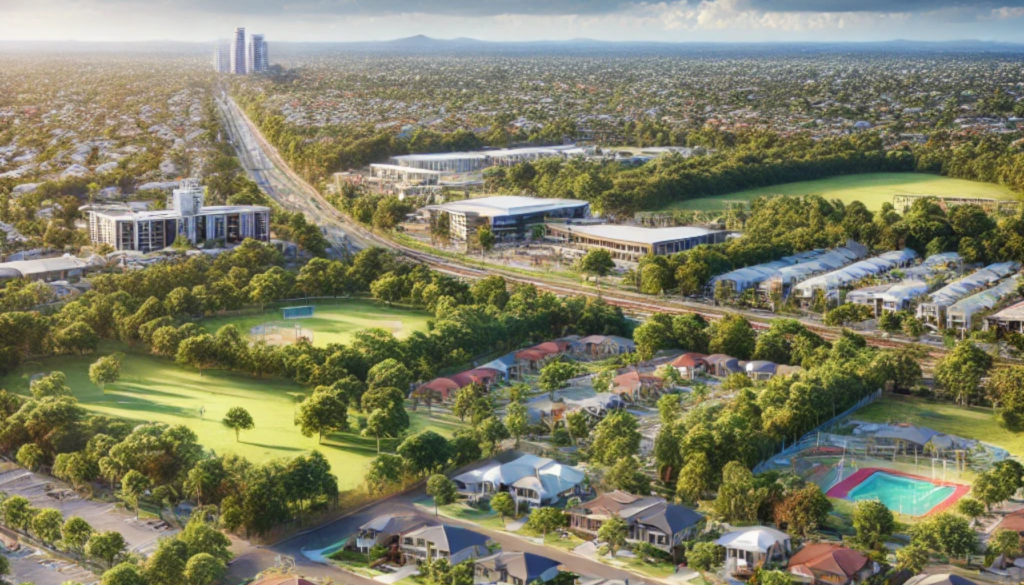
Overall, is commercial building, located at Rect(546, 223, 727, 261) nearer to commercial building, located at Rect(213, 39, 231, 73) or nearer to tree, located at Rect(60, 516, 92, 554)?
tree, located at Rect(60, 516, 92, 554)

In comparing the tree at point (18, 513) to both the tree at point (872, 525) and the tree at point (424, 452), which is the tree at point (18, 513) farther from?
the tree at point (872, 525)

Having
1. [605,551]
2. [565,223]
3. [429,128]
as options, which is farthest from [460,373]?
[429,128]

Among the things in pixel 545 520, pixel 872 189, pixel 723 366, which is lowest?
pixel 545 520

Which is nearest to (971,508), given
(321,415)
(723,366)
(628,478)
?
(628,478)

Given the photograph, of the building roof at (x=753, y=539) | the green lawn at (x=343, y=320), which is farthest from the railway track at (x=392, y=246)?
the building roof at (x=753, y=539)

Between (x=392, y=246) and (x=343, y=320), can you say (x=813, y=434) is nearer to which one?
(x=343, y=320)

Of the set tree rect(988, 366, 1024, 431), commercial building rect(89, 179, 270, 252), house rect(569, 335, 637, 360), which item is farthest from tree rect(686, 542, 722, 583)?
commercial building rect(89, 179, 270, 252)
